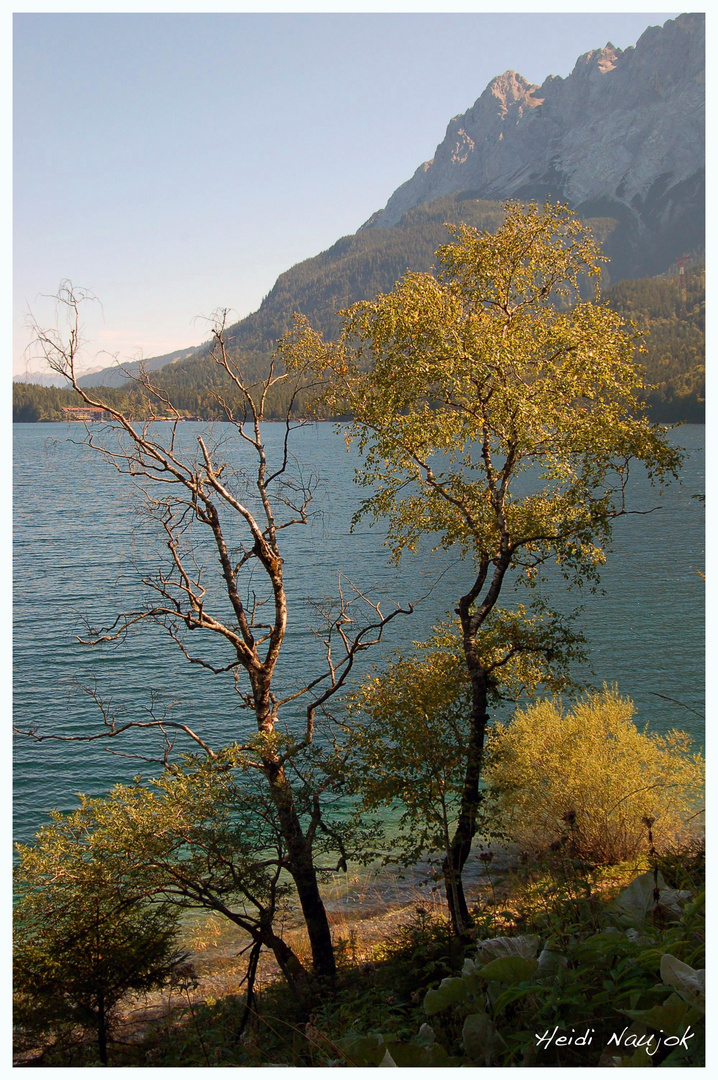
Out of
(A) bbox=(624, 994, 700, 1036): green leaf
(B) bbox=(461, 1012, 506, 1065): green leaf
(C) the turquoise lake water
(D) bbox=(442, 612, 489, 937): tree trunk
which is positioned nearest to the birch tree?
(D) bbox=(442, 612, 489, 937): tree trunk

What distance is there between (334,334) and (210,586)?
105 metres

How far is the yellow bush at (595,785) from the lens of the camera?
47.4 ft

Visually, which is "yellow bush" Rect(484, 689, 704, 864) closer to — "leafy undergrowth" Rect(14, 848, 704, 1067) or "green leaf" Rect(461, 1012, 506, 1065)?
"leafy undergrowth" Rect(14, 848, 704, 1067)

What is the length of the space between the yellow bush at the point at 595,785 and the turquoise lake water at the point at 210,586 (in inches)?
164

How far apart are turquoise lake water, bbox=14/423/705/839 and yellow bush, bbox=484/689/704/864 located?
13.6ft

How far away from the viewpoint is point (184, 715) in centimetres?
2381

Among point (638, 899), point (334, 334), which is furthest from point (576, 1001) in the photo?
point (334, 334)

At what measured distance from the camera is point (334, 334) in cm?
13375

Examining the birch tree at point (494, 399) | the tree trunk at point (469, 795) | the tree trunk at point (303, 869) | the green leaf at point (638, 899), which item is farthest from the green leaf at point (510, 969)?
the tree trunk at point (303, 869)

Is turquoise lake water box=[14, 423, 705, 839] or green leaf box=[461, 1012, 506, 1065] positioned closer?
green leaf box=[461, 1012, 506, 1065]

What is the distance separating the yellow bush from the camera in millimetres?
14453

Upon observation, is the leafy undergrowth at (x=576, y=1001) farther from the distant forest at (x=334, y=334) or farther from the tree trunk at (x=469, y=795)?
the distant forest at (x=334, y=334)
